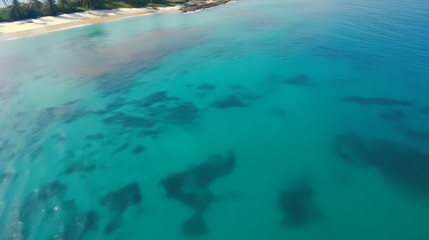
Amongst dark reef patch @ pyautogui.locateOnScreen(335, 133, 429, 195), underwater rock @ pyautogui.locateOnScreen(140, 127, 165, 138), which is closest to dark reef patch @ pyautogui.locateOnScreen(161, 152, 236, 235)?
underwater rock @ pyautogui.locateOnScreen(140, 127, 165, 138)

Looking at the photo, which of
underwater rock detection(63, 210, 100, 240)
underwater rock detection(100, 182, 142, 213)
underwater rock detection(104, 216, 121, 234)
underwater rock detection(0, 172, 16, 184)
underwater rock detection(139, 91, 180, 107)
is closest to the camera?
underwater rock detection(63, 210, 100, 240)

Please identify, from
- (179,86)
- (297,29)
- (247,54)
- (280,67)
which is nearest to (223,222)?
(179,86)

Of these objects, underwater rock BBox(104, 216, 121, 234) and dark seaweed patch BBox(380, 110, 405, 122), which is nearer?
underwater rock BBox(104, 216, 121, 234)

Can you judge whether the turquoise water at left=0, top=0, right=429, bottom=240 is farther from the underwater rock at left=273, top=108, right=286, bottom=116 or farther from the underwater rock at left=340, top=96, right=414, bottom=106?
the underwater rock at left=273, top=108, right=286, bottom=116

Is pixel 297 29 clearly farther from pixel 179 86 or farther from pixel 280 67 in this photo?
pixel 179 86

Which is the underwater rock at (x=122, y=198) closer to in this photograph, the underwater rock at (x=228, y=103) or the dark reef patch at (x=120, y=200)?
the dark reef patch at (x=120, y=200)

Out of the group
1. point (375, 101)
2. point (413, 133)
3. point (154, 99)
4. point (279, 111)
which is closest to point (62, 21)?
point (154, 99)

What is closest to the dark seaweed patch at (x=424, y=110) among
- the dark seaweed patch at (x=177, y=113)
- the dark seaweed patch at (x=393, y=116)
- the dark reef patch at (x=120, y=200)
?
the dark seaweed patch at (x=393, y=116)
